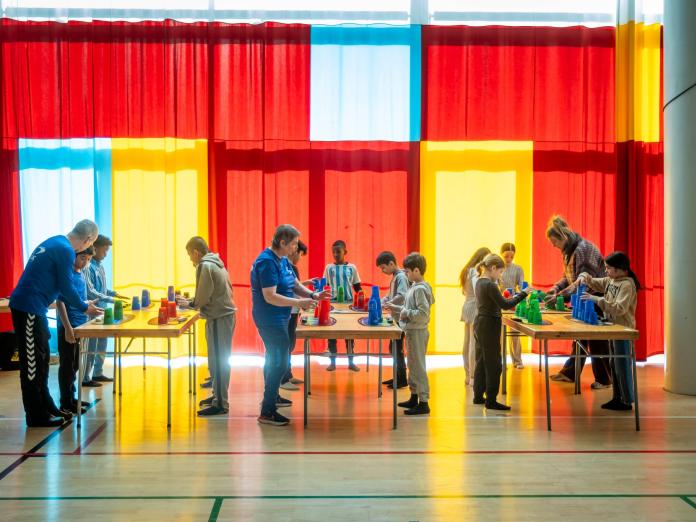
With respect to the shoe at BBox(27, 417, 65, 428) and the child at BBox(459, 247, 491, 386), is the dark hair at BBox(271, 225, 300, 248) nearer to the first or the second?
the child at BBox(459, 247, 491, 386)

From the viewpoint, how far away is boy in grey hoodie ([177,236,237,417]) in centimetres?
587

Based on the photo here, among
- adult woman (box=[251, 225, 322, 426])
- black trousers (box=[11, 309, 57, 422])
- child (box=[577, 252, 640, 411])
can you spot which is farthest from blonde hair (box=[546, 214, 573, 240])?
black trousers (box=[11, 309, 57, 422])

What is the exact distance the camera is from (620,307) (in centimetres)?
587

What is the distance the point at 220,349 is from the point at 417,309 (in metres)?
1.56

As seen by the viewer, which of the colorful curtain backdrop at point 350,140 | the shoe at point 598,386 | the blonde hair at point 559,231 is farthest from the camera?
the colorful curtain backdrop at point 350,140

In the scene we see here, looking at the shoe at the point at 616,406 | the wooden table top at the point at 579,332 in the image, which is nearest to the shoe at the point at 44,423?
the wooden table top at the point at 579,332

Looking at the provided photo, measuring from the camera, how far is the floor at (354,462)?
154 inches

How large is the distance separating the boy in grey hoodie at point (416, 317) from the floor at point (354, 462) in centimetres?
37

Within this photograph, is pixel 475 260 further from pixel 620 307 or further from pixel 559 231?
pixel 620 307

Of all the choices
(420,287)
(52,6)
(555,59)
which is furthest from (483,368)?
(52,6)

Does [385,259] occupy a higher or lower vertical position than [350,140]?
lower

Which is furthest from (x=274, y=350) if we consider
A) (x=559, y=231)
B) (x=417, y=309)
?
(x=559, y=231)

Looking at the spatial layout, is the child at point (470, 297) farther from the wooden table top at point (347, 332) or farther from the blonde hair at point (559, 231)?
the wooden table top at point (347, 332)

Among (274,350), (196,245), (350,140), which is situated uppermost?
(350,140)
